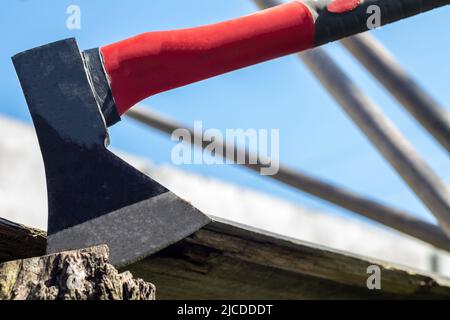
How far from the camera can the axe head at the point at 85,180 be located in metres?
1.68

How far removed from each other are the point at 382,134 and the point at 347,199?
628 mm

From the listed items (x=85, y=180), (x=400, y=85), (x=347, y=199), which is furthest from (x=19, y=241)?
(x=347, y=199)

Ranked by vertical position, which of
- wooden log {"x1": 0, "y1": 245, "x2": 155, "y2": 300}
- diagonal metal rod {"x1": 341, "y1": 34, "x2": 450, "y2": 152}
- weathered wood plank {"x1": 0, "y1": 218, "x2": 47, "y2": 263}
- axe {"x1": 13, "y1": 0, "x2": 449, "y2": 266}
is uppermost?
diagonal metal rod {"x1": 341, "y1": 34, "x2": 450, "y2": 152}

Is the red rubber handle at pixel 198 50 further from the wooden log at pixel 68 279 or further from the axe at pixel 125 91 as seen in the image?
the wooden log at pixel 68 279

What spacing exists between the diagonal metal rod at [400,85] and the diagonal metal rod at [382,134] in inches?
5.3

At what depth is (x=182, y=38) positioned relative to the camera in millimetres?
2059

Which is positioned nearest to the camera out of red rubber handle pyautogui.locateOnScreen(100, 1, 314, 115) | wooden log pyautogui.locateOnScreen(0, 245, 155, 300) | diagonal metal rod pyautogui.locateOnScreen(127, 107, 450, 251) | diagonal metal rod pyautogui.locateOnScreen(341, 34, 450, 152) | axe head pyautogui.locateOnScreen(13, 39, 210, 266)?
wooden log pyautogui.locateOnScreen(0, 245, 155, 300)

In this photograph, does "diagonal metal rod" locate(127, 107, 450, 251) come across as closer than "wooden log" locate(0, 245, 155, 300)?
No

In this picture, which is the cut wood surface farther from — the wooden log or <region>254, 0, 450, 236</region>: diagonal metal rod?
<region>254, 0, 450, 236</region>: diagonal metal rod

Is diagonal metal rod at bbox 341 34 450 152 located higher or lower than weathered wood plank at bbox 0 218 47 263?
higher

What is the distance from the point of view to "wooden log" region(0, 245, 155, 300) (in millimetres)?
1441

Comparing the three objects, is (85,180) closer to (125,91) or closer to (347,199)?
(125,91)

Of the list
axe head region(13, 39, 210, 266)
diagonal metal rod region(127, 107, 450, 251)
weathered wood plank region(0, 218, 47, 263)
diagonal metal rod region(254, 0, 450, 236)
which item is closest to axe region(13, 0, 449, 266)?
axe head region(13, 39, 210, 266)

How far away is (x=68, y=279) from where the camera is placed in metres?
1.45
